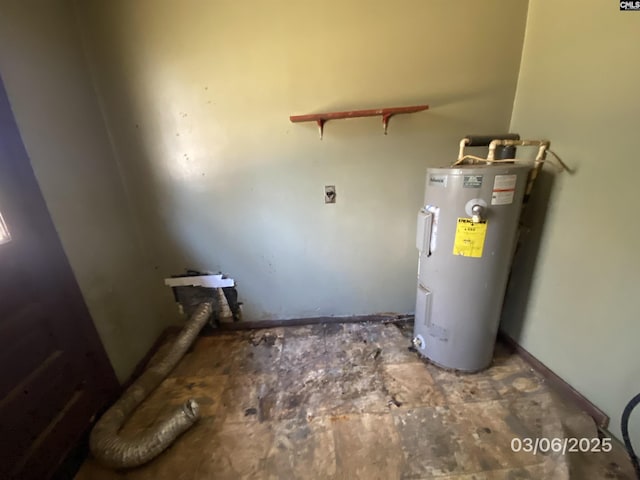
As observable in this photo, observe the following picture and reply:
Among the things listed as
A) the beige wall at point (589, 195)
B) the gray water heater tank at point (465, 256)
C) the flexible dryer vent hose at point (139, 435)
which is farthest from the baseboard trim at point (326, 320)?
the beige wall at point (589, 195)

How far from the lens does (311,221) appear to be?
5.92 ft

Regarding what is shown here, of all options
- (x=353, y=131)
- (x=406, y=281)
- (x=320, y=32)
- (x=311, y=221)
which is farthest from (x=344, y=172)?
(x=406, y=281)

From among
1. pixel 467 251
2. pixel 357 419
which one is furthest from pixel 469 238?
pixel 357 419

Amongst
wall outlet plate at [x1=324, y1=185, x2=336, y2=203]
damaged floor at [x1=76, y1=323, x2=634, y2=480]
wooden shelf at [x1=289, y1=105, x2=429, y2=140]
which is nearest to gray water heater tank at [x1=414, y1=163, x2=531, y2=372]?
damaged floor at [x1=76, y1=323, x2=634, y2=480]

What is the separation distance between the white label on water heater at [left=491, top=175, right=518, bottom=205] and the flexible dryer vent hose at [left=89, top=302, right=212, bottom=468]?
1782 millimetres

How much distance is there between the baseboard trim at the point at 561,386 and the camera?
4.01 feet

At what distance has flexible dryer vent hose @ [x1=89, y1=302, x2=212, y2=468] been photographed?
1124mm

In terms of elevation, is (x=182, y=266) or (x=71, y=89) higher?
(x=71, y=89)

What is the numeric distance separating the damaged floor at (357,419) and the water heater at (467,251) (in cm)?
22

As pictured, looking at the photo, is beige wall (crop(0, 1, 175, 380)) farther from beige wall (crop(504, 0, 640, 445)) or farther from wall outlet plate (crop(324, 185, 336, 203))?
beige wall (crop(504, 0, 640, 445))

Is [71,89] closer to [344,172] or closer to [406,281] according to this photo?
[344,172]

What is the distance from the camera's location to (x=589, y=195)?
1.19 metres

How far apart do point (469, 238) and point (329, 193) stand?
2.87ft

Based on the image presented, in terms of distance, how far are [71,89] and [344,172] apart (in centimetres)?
154
